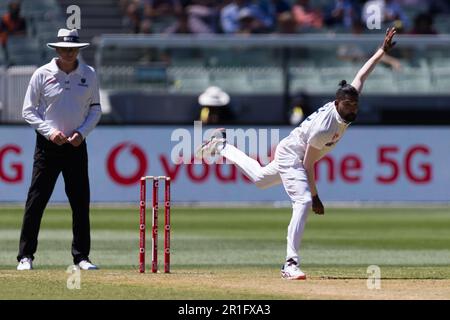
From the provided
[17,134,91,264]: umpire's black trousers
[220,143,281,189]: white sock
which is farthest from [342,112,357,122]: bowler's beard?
[17,134,91,264]: umpire's black trousers

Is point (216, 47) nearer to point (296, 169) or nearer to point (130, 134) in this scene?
point (130, 134)

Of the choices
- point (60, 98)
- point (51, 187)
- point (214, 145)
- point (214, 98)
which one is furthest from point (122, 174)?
point (60, 98)

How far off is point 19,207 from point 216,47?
5.44m

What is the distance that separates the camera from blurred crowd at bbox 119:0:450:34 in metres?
26.5

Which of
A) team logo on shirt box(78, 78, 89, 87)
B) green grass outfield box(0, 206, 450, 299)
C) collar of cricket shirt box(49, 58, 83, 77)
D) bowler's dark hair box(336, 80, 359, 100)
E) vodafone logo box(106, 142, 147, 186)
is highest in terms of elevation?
collar of cricket shirt box(49, 58, 83, 77)

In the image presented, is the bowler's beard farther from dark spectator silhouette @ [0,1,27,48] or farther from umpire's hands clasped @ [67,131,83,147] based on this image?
dark spectator silhouette @ [0,1,27,48]

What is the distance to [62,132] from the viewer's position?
11953 millimetres

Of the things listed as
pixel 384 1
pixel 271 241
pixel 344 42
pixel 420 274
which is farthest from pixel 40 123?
pixel 384 1

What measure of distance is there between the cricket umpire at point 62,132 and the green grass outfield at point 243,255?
14.5 inches

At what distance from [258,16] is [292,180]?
16.0 m

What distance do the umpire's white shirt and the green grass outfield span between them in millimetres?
1397

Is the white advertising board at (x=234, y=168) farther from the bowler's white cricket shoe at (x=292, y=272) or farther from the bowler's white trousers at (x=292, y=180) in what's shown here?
the bowler's white cricket shoe at (x=292, y=272)

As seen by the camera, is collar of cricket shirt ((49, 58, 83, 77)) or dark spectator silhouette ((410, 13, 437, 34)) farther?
dark spectator silhouette ((410, 13, 437, 34))

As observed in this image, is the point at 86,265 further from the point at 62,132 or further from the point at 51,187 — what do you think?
the point at 62,132
